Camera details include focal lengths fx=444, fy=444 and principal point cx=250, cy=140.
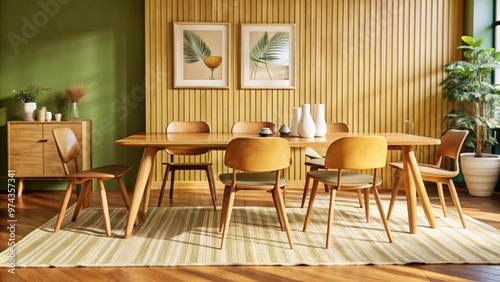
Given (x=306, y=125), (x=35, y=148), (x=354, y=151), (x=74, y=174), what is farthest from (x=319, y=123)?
(x=35, y=148)

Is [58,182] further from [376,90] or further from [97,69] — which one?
[376,90]

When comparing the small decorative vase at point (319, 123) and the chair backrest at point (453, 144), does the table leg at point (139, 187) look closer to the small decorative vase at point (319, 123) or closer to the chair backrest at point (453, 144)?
the small decorative vase at point (319, 123)

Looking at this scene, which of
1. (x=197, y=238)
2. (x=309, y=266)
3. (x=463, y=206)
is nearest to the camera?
(x=309, y=266)

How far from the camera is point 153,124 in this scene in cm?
582

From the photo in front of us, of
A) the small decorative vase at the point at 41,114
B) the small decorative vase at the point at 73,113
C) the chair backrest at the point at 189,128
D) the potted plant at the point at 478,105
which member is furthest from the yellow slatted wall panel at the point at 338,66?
the small decorative vase at the point at 41,114

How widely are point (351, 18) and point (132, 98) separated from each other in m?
3.10

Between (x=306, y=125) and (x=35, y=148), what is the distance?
346cm

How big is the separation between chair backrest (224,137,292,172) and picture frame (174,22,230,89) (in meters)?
2.80

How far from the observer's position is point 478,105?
17.1 ft

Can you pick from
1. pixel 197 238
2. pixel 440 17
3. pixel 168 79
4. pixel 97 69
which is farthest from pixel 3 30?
pixel 440 17

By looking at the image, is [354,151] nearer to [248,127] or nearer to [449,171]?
[449,171]

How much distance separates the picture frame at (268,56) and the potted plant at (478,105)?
6.38 feet

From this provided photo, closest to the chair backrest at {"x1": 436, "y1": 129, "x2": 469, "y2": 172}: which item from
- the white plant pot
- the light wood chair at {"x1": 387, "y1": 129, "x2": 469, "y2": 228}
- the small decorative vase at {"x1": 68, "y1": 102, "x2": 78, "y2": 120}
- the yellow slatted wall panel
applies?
the light wood chair at {"x1": 387, "y1": 129, "x2": 469, "y2": 228}

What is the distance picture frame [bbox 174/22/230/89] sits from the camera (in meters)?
5.79
